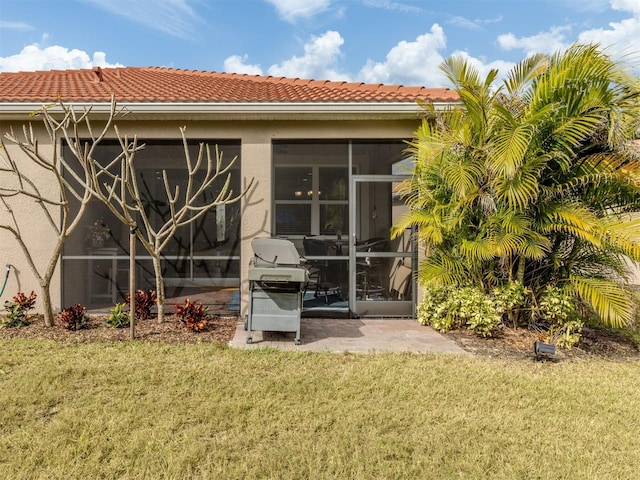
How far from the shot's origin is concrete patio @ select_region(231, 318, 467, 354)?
5.10m

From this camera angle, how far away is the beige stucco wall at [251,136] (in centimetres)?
659

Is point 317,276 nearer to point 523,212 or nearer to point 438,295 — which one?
point 438,295

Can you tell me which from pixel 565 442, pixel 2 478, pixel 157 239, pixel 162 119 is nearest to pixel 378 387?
pixel 565 442

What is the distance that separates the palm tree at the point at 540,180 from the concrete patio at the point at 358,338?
34.5 inches

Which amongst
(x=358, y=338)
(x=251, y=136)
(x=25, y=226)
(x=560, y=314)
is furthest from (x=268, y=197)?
(x=560, y=314)

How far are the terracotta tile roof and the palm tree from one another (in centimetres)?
128

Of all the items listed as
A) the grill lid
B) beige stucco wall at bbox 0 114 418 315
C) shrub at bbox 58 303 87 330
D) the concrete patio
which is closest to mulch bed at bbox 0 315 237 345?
shrub at bbox 58 303 87 330

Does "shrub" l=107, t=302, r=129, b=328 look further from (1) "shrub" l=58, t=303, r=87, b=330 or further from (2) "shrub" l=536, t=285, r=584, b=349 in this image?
(2) "shrub" l=536, t=285, r=584, b=349

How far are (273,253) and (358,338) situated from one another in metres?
1.69

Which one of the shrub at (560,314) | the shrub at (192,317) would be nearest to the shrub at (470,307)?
the shrub at (560,314)

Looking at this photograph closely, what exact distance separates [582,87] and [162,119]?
19.8ft

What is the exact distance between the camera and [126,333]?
5.50 meters

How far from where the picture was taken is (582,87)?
16.1 feet

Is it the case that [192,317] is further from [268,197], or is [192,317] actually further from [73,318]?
[268,197]
